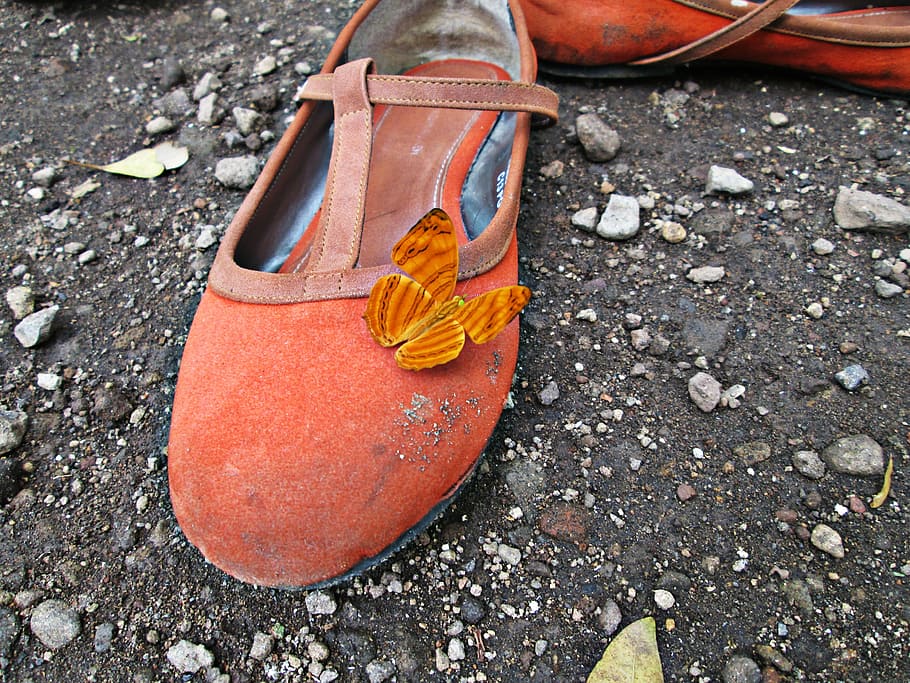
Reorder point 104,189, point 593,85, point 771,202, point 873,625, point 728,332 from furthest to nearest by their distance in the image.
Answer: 1. point 593,85
2. point 104,189
3. point 771,202
4. point 728,332
5. point 873,625

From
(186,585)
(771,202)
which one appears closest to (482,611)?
(186,585)

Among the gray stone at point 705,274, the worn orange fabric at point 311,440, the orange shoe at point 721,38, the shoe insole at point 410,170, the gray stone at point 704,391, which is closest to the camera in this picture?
the worn orange fabric at point 311,440

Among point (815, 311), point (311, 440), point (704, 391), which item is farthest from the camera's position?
point (815, 311)

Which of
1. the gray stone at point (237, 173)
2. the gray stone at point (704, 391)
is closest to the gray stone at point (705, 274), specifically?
the gray stone at point (704, 391)

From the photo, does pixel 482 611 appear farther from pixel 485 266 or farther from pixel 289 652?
pixel 485 266

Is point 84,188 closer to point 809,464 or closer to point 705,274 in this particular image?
point 705,274

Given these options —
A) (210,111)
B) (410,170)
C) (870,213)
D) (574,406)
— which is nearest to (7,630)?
(574,406)

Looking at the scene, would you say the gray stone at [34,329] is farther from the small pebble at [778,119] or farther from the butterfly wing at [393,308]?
the small pebble at [778,119]
